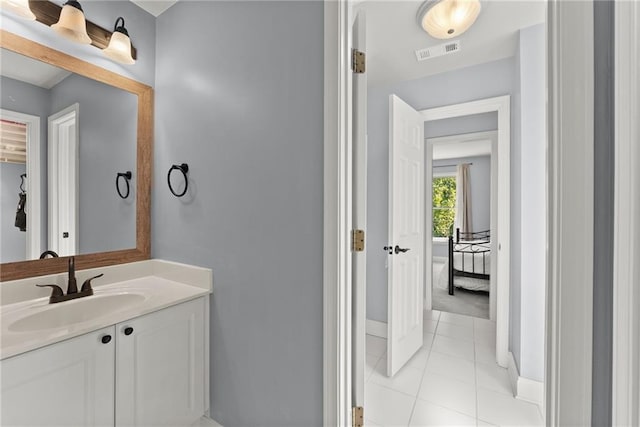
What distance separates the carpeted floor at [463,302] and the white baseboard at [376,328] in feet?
3.87

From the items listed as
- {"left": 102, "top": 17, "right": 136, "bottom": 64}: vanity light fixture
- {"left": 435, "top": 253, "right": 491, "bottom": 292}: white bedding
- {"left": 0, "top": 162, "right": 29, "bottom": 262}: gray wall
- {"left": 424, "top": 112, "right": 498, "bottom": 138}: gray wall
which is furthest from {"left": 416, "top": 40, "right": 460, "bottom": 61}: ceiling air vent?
{"left": 435, "top": 253, "right": 491, "bottom": 292}: white bedding

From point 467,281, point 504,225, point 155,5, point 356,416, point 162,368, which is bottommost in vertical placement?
point 467,281

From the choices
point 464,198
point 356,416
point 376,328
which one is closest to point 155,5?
point 356,416

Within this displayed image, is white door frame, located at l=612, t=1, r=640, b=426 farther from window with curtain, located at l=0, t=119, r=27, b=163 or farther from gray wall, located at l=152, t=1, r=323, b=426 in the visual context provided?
window with curtain, located at l=0, t=119, r=27, b=163

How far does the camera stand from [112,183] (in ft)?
5.52

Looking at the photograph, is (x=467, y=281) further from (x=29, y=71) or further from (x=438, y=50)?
(x=29, y=71)

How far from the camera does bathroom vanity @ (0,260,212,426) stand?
3.20 feet

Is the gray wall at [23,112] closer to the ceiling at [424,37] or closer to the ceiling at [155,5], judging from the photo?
the ceiling at [155,5]

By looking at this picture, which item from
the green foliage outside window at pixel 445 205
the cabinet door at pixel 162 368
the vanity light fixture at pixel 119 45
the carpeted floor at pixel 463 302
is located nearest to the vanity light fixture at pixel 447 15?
the vanity light fixture at pixel 119 45

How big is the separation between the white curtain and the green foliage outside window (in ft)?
0.79

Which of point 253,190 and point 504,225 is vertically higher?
point 253,190

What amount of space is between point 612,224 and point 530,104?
1568mm

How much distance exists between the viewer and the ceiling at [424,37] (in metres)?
1.74

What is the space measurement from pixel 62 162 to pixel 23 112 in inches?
10.6
